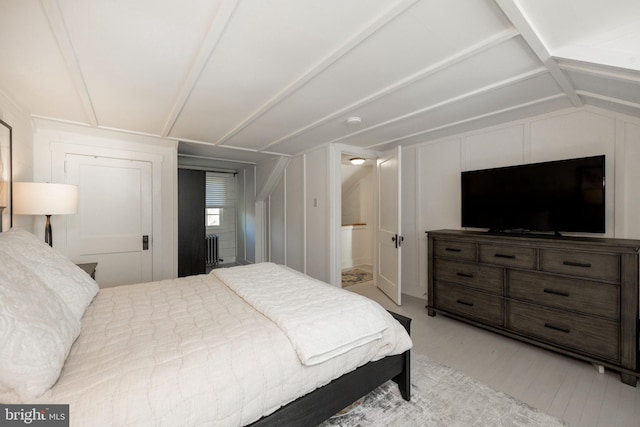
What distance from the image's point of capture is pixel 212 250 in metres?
6.03

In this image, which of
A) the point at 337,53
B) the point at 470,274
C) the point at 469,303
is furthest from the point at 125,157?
the point at 469,303

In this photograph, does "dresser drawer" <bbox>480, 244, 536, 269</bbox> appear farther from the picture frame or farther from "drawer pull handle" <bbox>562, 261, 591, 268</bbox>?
the picture frame

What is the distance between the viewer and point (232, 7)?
1229 mm

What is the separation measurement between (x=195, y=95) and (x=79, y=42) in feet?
2.57

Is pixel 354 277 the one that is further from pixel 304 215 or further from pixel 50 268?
pixel 50 268

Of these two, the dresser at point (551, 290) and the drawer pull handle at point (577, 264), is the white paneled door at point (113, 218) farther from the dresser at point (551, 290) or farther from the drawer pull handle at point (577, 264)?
the drawer pull handle at point (577, 264)

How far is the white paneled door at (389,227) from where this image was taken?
139 inches

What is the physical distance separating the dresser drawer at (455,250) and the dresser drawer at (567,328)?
54cm

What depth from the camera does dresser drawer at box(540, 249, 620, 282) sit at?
1.97m

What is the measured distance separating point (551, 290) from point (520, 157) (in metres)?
1.41

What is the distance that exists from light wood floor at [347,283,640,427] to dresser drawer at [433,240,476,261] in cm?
76

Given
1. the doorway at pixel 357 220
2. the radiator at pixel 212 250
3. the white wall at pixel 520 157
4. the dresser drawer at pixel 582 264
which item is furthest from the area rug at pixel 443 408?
the radiator at pixel 212 250

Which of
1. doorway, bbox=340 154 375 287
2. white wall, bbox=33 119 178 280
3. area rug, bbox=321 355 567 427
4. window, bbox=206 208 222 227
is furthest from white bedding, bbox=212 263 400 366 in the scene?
window, bbox=206 208 222 227

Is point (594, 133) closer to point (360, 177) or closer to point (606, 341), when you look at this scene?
point (606, 341)
